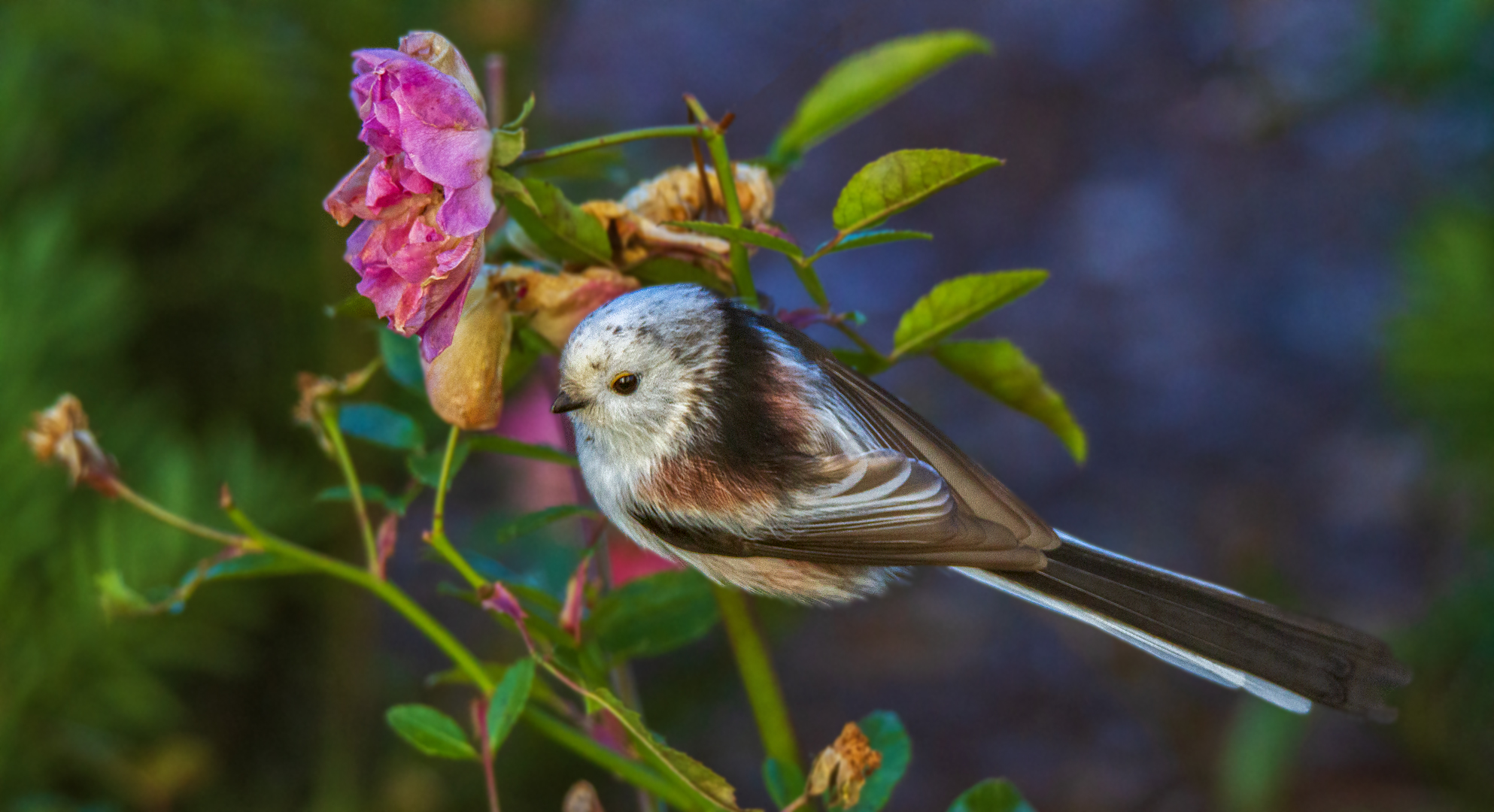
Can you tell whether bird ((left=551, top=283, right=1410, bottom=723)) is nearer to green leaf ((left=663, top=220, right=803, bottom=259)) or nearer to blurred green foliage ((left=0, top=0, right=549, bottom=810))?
green leaf ((left=663, top=220, right=803, bottom=259))

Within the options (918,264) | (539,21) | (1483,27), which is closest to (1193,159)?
(918,264)

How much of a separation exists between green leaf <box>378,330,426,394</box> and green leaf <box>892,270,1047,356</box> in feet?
0.69

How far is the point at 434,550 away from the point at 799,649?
141 centimetres

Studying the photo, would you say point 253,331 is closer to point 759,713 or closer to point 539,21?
point 539,21

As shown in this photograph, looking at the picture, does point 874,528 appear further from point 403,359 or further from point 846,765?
point 403,359

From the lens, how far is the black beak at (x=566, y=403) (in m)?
0.49

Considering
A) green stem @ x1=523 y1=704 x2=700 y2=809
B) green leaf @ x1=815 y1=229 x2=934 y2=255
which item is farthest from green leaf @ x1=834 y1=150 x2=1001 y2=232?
green stem @ x1=523 y1=704 x2=700 y2=809

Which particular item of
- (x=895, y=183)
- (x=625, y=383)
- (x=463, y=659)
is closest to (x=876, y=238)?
(x=895, y=183)

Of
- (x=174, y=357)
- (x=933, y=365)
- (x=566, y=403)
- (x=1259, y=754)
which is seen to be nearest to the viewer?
(x=566, y=403)

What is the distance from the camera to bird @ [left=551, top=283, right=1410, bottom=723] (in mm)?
469

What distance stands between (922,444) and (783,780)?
15 centimetres

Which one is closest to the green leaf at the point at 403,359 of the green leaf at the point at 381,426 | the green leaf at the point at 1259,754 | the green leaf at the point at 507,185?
the green leaf at the point at 381,426

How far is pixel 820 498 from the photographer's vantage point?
1.56 feet

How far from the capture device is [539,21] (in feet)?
3.31
